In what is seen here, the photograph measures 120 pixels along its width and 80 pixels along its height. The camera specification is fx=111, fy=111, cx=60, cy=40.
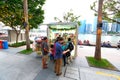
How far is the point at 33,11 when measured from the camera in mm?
13703

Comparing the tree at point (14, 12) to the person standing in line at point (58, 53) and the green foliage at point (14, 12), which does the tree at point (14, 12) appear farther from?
the person standing in line at point (58, 53)

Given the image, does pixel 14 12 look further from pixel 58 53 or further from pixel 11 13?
pixel 58 53

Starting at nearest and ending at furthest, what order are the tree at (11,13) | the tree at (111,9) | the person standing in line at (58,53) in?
the person standing in line at (58,53), the tree at (111,9), the tree at (11,13)

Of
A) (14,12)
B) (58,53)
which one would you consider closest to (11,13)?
(14,12)

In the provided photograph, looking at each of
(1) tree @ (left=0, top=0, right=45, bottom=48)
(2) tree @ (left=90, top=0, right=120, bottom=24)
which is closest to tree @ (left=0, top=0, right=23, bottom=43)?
(1) tree @ (left=0, top=0, right=45, bottom=48)

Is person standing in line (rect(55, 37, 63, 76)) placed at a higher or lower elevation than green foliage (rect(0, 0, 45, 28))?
lower

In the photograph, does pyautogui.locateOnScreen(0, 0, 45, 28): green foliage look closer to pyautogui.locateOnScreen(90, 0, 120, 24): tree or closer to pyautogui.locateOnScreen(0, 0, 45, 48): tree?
pyautogui.locateOnScreen(0, 0, 45, 48): tree

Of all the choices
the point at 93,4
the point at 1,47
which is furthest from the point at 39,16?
the point at 93,4

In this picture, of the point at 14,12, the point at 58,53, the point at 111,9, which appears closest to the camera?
the point at 58,53

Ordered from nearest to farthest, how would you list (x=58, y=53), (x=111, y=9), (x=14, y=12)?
(x=58, y=53) → (x=111, y=9) → (x=14, y=12)

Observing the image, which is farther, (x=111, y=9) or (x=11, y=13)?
(x=11, y=13)

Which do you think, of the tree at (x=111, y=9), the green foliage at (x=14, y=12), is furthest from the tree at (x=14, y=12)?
the tree at (x=111, y=9)

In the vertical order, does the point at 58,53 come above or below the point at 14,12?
below

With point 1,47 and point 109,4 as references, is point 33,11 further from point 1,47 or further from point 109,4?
point 109,4
